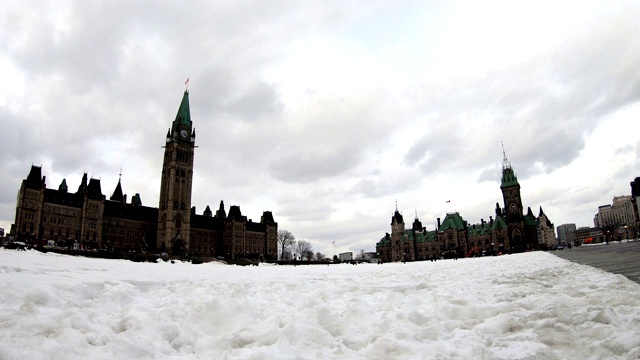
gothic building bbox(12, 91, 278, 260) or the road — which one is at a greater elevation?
gothic building bbox(12, 91, 278, 260)

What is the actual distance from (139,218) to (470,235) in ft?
351

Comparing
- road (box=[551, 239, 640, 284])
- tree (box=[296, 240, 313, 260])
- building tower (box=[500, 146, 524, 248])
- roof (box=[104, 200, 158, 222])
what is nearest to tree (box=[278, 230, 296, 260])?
tree (box=[296, 240, 313, 260])

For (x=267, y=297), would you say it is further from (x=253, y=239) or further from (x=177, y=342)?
(x=253, y=239)

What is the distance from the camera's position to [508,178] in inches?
4766

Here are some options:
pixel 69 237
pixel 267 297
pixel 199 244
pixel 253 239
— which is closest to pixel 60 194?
pixel 69 237

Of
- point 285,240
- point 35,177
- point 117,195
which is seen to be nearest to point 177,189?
point 117,195

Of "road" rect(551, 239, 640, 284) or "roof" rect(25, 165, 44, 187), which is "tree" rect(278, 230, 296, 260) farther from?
"road" rect(551, 239, 640, 284)

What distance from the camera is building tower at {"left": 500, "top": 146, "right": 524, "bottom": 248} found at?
371ft

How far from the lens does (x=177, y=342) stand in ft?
13.4

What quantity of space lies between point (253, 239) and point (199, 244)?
20.8m

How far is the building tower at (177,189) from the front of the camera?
104312mm

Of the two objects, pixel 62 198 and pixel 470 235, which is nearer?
pixel 62 198

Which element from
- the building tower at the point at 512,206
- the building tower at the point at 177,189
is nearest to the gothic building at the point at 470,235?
the building tower at the point at 512,206

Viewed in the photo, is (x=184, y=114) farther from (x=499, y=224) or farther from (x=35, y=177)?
(x=499, y=224)
